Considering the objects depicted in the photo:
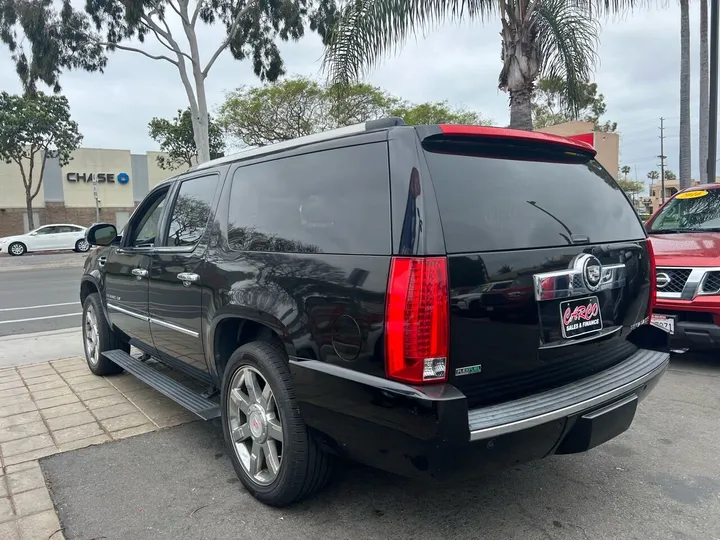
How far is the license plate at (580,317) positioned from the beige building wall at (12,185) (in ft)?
129

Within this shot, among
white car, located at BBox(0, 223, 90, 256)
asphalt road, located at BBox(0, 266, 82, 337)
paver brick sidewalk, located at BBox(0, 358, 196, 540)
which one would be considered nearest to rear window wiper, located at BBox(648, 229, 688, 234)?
paver brick sidewalk, located at BBox(0, 358, 196, 540)

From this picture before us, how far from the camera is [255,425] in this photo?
293 centimetres

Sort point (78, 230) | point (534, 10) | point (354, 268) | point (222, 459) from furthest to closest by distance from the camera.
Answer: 1. point (78, 230)
2. point (534, 10)
3. point (222, 459)
4. point (354, 268)

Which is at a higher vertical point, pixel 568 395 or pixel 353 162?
pixel 353 162

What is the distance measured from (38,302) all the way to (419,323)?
10913 millimetres

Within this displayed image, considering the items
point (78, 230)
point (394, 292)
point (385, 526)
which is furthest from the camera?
point (78, 230)

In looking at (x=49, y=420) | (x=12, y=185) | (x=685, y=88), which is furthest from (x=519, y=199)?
(x=12, y=185)

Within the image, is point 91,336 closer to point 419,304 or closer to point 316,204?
point 316,204

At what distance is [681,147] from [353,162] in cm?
1163

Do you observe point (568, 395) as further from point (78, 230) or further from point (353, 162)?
point (78, 230)

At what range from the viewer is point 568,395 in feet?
8.27

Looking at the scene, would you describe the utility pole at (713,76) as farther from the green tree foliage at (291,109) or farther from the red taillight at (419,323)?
the green tree foliage at (291,109)

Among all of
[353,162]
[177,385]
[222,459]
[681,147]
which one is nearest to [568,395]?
[353,162]

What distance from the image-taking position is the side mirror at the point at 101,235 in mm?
4902
